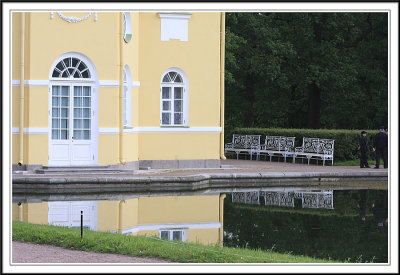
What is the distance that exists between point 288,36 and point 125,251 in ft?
87.1

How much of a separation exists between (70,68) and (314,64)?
50.2 feet

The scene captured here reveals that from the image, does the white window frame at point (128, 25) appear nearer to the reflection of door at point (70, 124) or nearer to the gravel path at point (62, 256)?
the reflection of door at point (70, 124)

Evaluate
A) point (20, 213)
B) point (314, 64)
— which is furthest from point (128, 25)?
point (314, 64)

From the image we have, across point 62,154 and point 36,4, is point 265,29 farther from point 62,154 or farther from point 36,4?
point 36,4

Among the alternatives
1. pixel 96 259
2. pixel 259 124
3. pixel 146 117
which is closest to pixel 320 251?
pixel 96 259

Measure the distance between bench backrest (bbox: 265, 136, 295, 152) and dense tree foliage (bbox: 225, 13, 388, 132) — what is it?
4.03m

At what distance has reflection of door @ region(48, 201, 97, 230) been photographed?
15835 millimetres

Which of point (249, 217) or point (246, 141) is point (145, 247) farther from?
point (246, 141)

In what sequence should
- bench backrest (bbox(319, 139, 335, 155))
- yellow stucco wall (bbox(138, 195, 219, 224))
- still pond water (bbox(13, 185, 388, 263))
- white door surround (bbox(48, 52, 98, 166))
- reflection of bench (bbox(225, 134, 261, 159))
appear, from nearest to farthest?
1. still pond water (bbox(13, 185, 388, 263))
2. yellow stucco wall (bbox(138, 195, 219, 224))
3. white door surround (bbox(48, 52, 98, 166))
4. bench backrest (bbox(319, 139, 335, 155))
5. reflection of bench (bbox(225, 134, 261, 159))

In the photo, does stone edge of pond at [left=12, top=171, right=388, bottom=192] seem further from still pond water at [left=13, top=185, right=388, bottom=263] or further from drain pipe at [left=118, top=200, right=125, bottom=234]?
drain pipe at [left=118, top=200, right=125, bottom=234]

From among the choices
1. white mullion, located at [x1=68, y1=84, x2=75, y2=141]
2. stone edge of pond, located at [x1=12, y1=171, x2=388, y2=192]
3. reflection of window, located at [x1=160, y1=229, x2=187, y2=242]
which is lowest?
reflection of window, located at [x1=160, y1=229, x2=187, y2=242]

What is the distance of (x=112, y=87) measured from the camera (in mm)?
23703

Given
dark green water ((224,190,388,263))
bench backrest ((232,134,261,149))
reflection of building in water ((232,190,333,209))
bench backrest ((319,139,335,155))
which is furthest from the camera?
bench backrest ((232,134,261,149))

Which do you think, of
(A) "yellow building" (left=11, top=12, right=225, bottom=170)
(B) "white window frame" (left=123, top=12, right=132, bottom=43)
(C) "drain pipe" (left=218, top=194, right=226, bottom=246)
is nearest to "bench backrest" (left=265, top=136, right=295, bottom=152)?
(A) "yellow building" (left=11, top=12, right=225, bottom=170)
